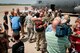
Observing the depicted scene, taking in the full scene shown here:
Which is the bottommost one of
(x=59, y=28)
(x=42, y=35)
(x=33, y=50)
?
(x=33, y=50)

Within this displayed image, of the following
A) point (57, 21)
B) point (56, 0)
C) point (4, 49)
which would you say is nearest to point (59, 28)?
point (57, 21)

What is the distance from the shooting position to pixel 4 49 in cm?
901

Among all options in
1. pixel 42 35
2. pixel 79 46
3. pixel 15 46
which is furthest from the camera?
pixel 42 35

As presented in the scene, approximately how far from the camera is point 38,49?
44.4ft

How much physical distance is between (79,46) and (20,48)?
2530mm

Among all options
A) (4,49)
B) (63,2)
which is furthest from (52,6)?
(4,49)

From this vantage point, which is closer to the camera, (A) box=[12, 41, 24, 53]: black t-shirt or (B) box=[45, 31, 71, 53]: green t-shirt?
(A) box=[12, 41, 24, 53]: black t-shirt

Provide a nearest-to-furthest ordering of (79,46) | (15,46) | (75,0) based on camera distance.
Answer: (15,46) < (79,46) < (75,0)

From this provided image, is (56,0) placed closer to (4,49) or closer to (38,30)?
(38,30)

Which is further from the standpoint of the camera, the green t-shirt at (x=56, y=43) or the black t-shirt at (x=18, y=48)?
the green t-shirt at (x=56, y=43)

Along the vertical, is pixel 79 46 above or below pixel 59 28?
below

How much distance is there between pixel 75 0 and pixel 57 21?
30.2 meters

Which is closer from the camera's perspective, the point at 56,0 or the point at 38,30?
the point at 38,30

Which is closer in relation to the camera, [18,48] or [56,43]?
[18,48]
